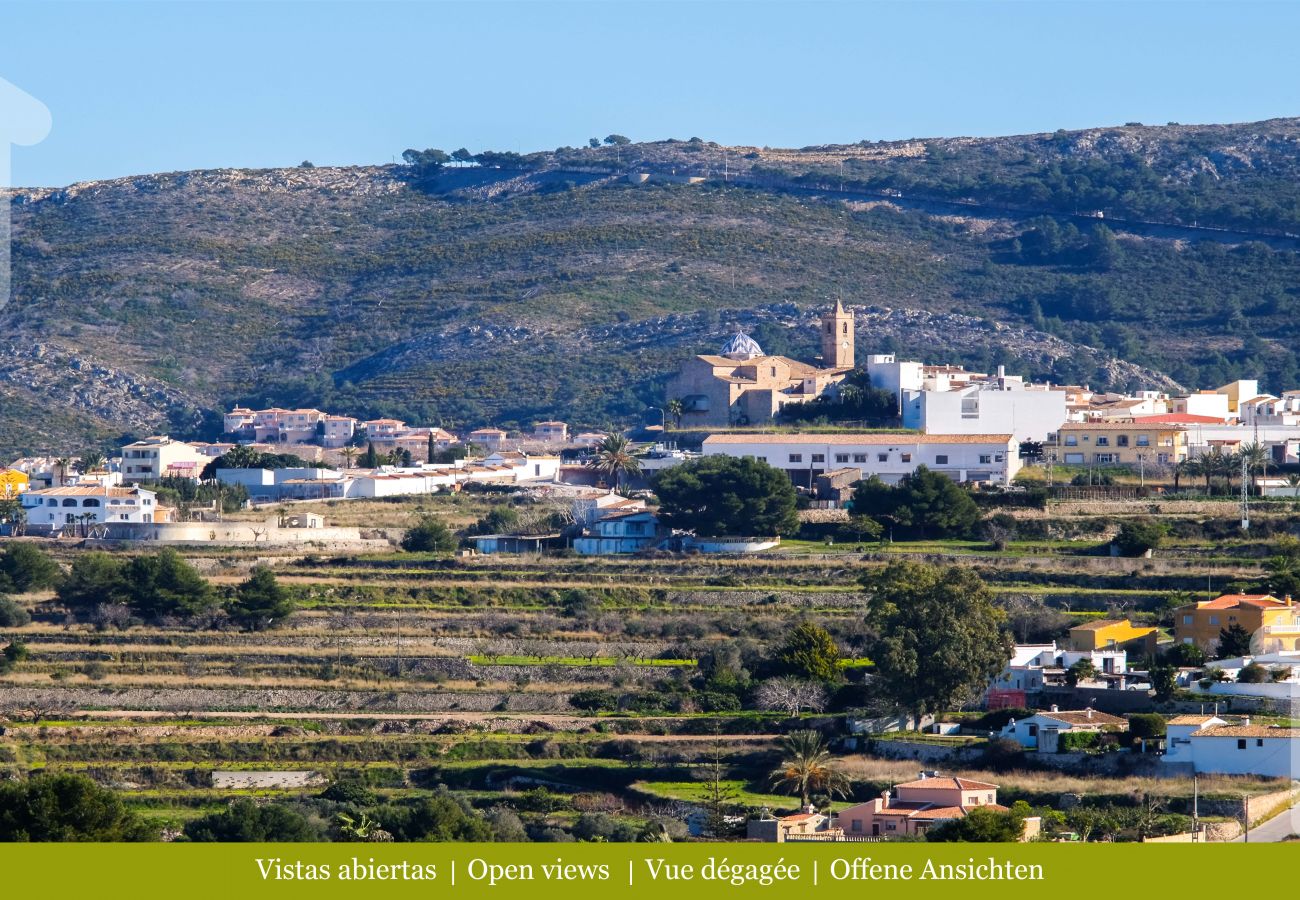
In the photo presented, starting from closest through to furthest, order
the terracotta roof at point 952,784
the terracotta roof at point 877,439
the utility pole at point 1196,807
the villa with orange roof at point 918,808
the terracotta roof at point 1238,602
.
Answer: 1. the utility pole at point 1196,807
2. the villa with orange roof at point 918,808
3. the terracotta roof at point 952,784
4. the terracotta roof at point 1238,602
5. the terracotta roof at point 877,439

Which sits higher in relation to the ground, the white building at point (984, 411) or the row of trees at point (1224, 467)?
the white building at point (984, 411)

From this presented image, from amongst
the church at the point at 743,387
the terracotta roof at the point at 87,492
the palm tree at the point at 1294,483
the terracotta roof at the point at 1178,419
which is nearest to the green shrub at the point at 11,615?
the terracotta roof at the point at 87,492

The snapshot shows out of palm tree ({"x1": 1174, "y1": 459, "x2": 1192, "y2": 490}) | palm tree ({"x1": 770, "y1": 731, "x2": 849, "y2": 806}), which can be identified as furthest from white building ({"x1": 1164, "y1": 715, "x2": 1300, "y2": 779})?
palm tree ({"x1": 1174, "y1": 459, "x2": 1192, "y2": 490})

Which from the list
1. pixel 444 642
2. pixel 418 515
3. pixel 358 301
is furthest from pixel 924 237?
pixel 444 642

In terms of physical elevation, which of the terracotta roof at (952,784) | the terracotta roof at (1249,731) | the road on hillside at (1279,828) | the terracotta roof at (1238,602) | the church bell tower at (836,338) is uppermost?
the church bell tower at (836,338)

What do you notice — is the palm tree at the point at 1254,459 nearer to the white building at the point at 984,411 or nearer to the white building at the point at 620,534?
the white building at the point at 984,411

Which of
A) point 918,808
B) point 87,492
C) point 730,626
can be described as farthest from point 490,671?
point 87,492
